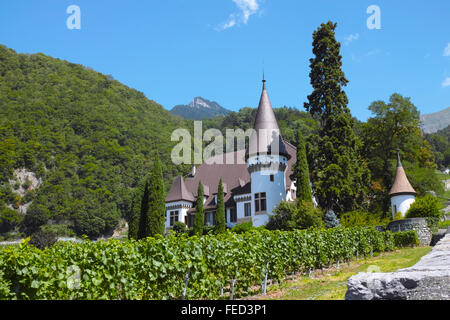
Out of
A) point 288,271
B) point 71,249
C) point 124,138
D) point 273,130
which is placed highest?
point 124,138

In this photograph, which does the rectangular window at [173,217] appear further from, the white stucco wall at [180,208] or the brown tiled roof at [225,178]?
the brown tiled roof at [225,178]

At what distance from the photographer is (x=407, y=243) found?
25.9 metres

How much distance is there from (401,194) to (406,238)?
7.74m

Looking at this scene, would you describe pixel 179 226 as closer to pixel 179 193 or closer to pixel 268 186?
pixel 179 193

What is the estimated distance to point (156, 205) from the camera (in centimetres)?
3562

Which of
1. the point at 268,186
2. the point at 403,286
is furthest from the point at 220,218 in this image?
the point at 403,286

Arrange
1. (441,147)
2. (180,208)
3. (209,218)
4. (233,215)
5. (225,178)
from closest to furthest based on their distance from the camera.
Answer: (233,215), (209,218), (180,208), (225,178), (441,147)

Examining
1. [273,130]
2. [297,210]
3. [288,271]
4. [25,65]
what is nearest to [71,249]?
[288,271]

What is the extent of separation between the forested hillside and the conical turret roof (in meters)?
43.0

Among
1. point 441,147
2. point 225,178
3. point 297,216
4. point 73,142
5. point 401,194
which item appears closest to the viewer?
point 297,216

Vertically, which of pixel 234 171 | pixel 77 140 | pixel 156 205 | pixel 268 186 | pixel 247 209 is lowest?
pixel 247 209

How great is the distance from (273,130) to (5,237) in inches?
2396

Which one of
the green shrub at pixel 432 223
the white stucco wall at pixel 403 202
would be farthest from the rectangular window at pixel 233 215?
the green shrub at pixel 432 223
